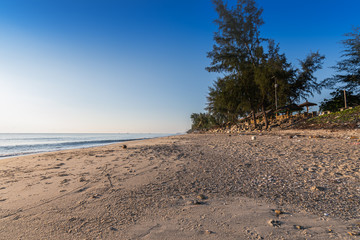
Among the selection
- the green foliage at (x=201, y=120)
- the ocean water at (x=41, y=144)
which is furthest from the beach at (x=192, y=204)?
the green foliage at (x=201, y=120)

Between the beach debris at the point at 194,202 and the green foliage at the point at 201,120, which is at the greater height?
the green foliage at the point at 201,120

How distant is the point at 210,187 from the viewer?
3.51 meters

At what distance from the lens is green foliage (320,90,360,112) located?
2314 centimetres

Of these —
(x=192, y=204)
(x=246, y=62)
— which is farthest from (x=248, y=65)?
(x=192, y=204)

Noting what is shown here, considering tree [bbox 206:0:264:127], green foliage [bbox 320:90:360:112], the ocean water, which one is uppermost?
tree [bbox 206:0:264:127]

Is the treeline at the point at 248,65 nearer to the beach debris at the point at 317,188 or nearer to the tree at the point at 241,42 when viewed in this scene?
the tree at the point at 241,42

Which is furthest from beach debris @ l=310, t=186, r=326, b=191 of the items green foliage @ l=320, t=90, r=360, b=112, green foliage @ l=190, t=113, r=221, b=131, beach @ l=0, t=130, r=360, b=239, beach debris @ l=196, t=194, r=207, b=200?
green foliage @ l=190, t=113, r=221, b=131

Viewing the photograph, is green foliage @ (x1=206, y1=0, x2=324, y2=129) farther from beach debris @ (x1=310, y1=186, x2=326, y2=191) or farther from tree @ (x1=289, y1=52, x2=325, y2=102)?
beach debris @ (x1=310, y1=186, x2=326, y2=191)

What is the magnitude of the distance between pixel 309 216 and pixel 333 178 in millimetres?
2071

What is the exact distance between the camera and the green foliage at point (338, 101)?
911 inches

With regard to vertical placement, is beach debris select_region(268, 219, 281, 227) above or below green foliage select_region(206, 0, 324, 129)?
below

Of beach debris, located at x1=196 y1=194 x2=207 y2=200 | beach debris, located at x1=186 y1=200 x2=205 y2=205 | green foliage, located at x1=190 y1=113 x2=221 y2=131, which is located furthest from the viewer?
green foliage, located at x1=190 y1=113 x2=221 y2=131

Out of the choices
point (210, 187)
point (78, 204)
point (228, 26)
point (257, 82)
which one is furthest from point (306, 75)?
point (78, 204)

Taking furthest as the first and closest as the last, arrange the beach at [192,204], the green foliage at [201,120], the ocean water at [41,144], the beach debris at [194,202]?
the green foliage at [201,120] → the ocean water at [41,144] → the beach debris at [194,202] → the beach at [192,204]
